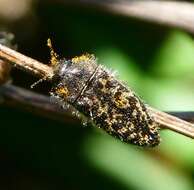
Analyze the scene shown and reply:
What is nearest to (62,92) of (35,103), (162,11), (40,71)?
(40,71)

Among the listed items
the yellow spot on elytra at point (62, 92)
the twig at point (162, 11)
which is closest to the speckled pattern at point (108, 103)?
the yellow spot on elytra at point (62, 92)

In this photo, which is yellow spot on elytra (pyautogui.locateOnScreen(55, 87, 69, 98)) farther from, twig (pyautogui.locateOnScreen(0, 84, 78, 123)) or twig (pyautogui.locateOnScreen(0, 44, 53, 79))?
twig (pyautogui.locateOnScreen(0, 84, 78, 123))

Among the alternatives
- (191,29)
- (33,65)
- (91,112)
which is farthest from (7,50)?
(191,29)

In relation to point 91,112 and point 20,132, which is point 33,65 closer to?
point 91,112

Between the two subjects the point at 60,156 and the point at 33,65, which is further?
the point at 60,156

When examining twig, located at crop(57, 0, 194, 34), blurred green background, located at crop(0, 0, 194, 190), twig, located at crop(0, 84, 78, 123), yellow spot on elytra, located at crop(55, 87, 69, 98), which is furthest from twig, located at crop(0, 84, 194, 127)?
twig, located at crop(57, 0, 194, 34)

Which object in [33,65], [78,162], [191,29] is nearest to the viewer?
[33,65]
